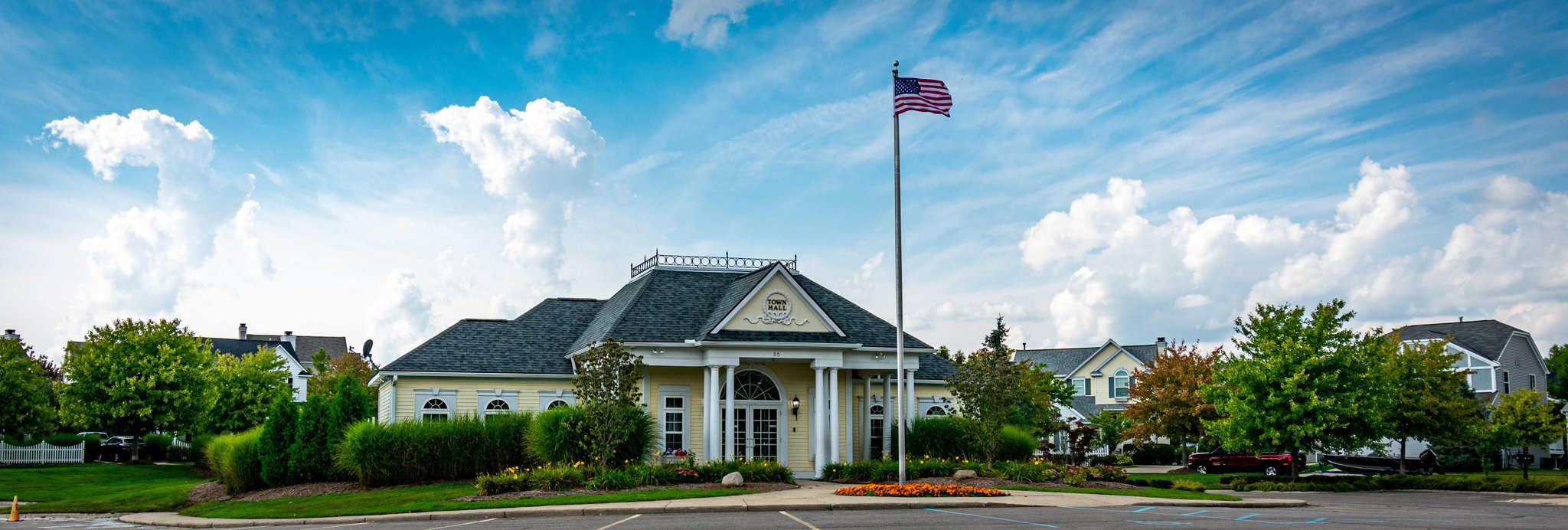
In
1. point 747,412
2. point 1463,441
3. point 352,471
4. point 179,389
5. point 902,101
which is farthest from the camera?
point 179,389

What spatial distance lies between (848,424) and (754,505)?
35.1 ft

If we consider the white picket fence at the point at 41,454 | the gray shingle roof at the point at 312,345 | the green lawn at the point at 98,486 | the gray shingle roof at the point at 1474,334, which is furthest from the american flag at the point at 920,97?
the gray shingle roof at the point at 312,345

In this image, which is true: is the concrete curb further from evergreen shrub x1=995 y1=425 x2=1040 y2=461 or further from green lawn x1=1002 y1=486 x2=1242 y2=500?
evergreen shrub x1=995 y1=425 x2=1040 y2=461

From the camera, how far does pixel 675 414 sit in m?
31.5

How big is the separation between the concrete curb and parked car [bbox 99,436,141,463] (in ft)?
96.0

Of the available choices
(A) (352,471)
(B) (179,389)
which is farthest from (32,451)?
(A) (352,471)

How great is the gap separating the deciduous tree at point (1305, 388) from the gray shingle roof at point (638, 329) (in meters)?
9.55

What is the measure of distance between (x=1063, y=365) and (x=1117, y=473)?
47421 mm

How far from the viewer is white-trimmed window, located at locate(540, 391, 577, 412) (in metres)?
33.8

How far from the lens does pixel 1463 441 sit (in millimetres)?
35156

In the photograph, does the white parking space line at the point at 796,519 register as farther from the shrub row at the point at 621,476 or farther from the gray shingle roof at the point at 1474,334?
the gray shingle roof at the point at 1474,334

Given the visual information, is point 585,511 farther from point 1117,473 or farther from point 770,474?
point 1117,473

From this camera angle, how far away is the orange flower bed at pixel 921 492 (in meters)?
23.8

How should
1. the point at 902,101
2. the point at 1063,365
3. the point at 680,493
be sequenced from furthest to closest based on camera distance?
the point at 1063,365
the point at 902,101
the point at 680,493
